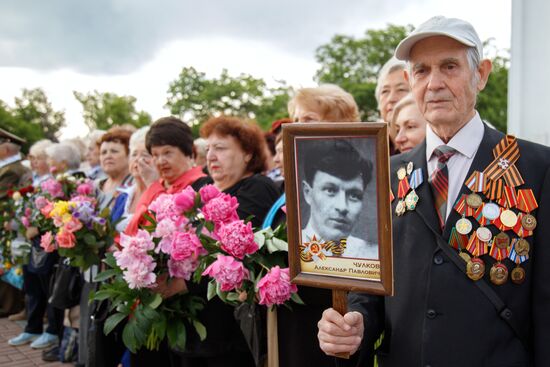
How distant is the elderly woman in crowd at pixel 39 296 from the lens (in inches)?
236

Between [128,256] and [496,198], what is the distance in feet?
6.66

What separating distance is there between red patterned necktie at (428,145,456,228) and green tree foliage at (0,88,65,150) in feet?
135

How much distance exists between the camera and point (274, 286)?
91.7 inches

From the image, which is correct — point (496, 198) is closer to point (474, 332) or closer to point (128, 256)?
point (474, 332)

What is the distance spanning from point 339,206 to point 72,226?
2900 mm

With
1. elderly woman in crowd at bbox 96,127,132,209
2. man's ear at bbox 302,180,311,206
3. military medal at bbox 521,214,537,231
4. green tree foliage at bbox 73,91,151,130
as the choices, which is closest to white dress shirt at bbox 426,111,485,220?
military medal at bbox 521,214,537,231

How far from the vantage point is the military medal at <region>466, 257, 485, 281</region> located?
1.66 meters

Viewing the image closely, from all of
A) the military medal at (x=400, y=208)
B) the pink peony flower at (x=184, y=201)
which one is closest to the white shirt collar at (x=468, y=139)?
the military medal at (x=400, y=208)

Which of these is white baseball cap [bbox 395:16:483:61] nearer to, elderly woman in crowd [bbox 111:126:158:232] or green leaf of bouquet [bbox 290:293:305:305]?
green leaf of bouquet [bbox 290:293:305:305]

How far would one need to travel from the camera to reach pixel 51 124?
63031 millimetres

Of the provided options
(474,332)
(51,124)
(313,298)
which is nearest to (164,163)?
(313,298)

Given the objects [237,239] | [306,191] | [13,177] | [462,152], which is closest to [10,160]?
[13,177]

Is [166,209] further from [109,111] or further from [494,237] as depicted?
[109,111]

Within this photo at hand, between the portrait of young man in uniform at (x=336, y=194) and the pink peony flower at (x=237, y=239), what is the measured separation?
76 centimetres
